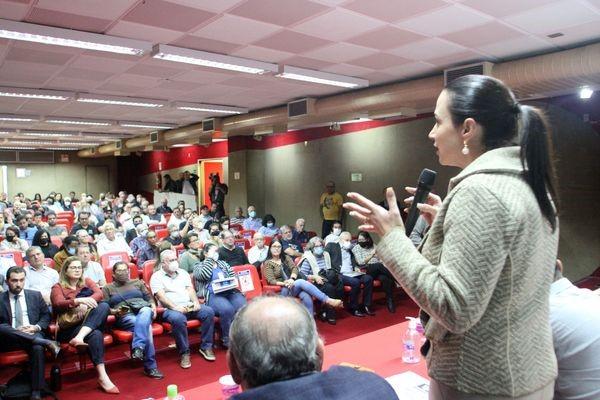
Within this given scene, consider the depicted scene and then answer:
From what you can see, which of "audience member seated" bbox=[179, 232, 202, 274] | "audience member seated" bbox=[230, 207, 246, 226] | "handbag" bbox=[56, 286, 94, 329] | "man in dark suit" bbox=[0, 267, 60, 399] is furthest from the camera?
"audience member seated" bbox=[230, 207, 246, 226]

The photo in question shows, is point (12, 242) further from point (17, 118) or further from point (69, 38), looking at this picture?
point (17, 118)

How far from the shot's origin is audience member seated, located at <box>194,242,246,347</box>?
186 inches

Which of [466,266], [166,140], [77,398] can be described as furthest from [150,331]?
[166,140]

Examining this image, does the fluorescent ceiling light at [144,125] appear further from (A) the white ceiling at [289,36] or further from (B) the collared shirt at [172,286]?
(B) the collared shirt at [172,286]

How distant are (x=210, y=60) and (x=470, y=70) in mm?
3020

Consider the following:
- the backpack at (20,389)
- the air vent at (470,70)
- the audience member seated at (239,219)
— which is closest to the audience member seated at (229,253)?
the backpack at (20,389)

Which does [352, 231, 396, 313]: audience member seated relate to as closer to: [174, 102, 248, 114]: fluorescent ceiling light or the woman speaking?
[174, 102, 248, 114]: fluorescent ceiling light

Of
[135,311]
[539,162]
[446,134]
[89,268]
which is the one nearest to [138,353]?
[135,311]

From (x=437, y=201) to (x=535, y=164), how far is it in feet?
1.29

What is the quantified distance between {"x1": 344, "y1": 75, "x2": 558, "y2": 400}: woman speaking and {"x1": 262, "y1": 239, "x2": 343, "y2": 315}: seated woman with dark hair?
433 centimetres

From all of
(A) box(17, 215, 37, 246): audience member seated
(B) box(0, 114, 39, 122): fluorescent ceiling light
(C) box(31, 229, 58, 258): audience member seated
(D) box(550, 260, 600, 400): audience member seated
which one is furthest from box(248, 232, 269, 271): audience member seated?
(B) box(0, 114, 39, 122): fluorescent ceiling light

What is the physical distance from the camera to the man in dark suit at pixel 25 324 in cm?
362

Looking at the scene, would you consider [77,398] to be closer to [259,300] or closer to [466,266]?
[259,300]

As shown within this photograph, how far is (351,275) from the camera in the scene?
6168 mm
